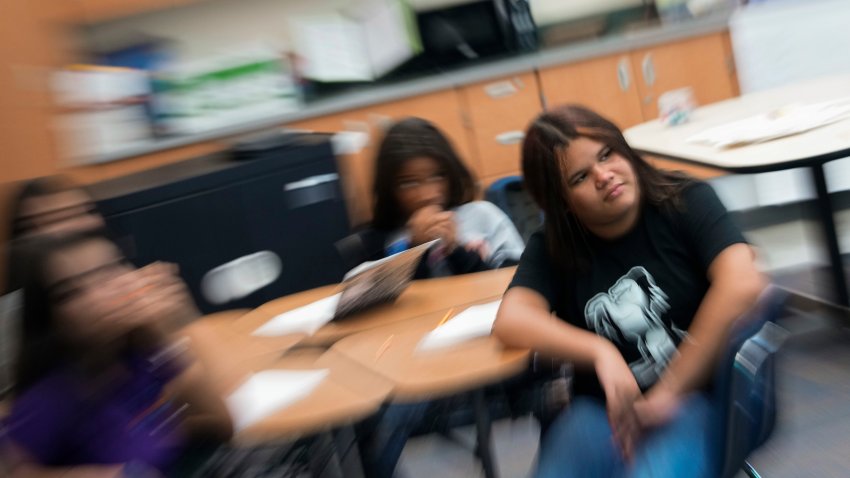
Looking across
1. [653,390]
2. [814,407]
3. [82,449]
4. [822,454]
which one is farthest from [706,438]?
[814,407]

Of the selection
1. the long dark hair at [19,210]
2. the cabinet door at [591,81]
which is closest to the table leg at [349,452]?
the long dark hair at [19,210]

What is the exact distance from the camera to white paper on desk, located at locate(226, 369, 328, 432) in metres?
1.31

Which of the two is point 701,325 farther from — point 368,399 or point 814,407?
point 814,407

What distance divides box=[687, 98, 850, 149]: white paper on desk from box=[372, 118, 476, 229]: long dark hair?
0.68 meters

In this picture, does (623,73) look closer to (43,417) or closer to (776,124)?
(776,124)

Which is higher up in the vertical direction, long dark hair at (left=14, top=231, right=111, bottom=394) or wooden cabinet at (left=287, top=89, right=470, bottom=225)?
wooden cabinet at (left=287, top=89, right=470, bottom=225)

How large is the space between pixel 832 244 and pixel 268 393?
2155mm

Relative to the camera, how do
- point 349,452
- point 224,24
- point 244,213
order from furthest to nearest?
point 224,24 < point 244,213 < point 349,452

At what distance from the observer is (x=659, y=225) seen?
1493 mm

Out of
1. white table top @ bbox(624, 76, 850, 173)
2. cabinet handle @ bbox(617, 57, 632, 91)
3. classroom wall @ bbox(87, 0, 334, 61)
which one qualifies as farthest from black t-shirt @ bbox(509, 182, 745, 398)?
classroom wall @ bbox(87, 0, 334, 61)

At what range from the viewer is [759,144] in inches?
78.9

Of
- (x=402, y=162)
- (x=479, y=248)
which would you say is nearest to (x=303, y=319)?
(x=479, y=248)

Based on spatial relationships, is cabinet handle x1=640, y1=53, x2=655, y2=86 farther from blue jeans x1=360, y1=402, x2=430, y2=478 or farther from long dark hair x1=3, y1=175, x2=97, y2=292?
long dark hair x1=3, y1=175, x2=97, y2=292

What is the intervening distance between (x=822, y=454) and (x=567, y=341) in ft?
3.67
